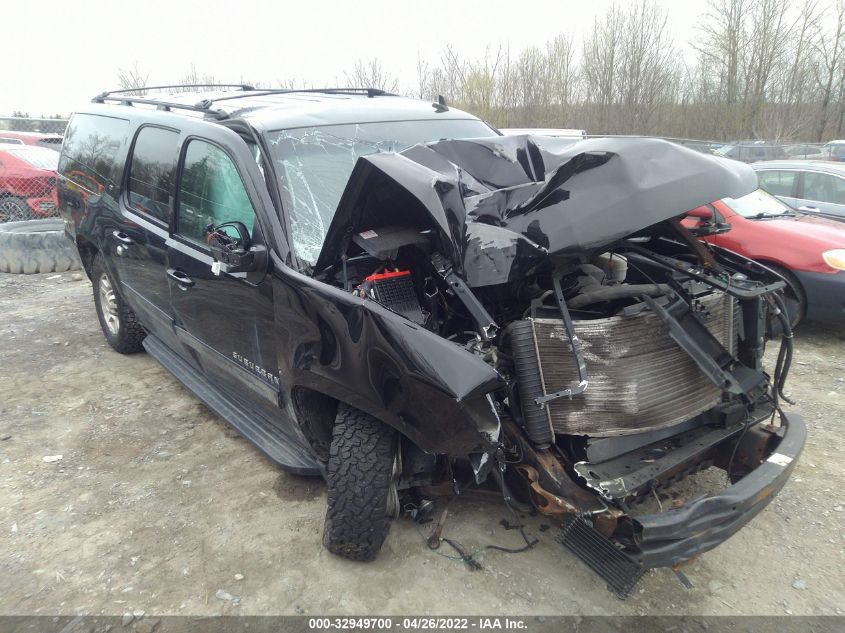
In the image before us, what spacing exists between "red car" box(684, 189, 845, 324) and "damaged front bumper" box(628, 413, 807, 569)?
3.21 metres

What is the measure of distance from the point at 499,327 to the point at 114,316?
4.10 meters

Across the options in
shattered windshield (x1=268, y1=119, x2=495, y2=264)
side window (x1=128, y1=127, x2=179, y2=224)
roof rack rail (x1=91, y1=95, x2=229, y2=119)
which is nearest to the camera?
shattered windshield (x1=268, y1=119, x2=495, y2=264)

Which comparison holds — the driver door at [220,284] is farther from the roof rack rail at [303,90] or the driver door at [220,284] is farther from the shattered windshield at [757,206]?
the shattered windshield at [757,206]

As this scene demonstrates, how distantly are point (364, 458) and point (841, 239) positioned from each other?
5.31m

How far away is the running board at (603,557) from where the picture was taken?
7.28ft

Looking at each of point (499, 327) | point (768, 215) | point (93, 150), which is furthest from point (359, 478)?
point (768, 215)

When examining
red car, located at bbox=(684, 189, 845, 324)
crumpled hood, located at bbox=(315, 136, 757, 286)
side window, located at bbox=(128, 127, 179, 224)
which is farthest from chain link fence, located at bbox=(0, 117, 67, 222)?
red car, located at bbox=(684, 189, 845, 324)

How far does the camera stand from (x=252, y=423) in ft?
11.1

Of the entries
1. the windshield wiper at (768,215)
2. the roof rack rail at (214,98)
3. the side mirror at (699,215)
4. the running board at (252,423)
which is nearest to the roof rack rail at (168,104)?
the roof rack rail at (214,98)

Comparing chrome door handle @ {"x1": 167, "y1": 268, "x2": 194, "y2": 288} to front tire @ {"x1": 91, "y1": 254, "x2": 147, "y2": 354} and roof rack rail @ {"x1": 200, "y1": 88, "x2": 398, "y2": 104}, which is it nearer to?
roof rack rail @ {"x1": 200, "y1": 88, "x2": 398, "y2": 104}

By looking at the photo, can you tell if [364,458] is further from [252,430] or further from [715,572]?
[715,572]

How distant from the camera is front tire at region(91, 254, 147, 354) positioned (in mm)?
4902

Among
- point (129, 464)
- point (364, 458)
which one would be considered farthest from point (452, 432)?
point (129, 464)

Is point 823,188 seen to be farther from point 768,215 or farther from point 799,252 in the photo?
point 799,252
